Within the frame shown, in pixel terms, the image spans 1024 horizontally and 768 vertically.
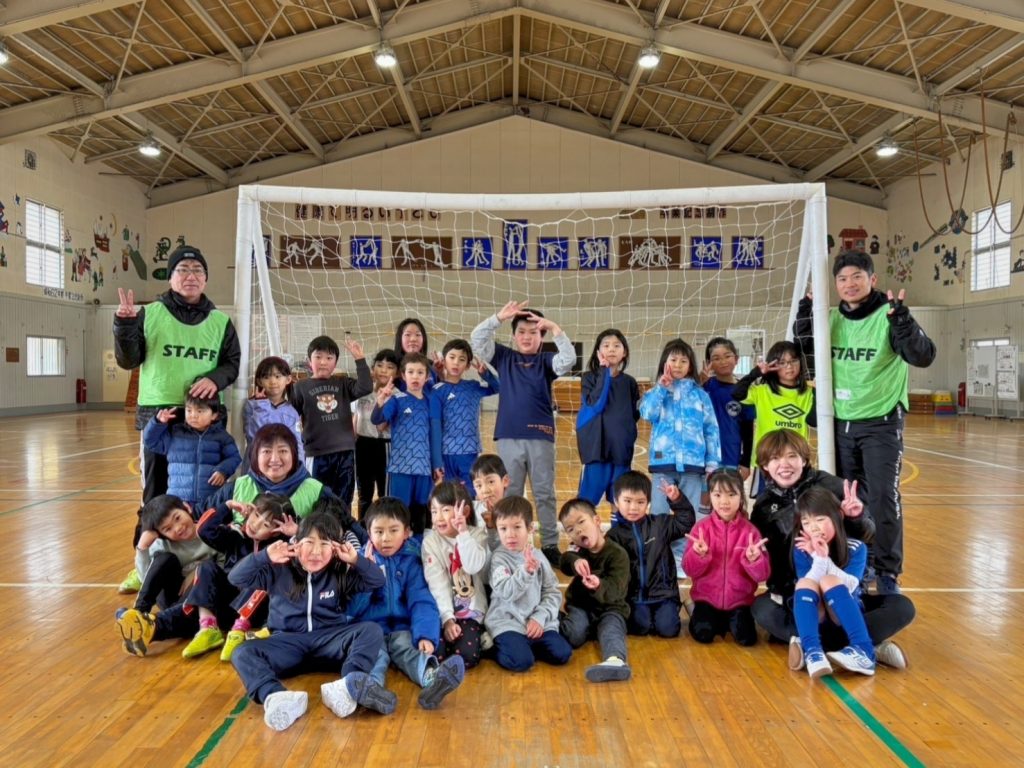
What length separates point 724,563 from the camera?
3.26 metres

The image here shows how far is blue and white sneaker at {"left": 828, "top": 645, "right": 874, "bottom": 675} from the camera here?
2789mm

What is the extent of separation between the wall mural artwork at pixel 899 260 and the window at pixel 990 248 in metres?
2.28

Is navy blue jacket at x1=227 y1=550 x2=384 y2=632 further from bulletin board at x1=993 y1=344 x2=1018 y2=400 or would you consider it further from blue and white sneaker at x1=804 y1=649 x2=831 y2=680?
bulletin board at x1=993 y1=344 x2=1018 y2=400

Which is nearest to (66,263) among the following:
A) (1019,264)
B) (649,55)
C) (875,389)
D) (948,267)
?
(649,55)

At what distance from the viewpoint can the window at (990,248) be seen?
619 inches

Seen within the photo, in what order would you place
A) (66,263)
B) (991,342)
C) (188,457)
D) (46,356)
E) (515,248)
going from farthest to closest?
1. (515,248)
2. (66,263)
3. (46,356)
4. (991,342)
5. (188,457)

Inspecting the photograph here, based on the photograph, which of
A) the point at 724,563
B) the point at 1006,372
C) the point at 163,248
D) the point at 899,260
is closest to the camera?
the point at 724,563

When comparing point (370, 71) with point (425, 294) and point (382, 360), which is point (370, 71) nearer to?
point (425, 294)

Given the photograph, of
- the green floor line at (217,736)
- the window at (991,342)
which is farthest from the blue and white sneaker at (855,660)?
the window at (991,342)

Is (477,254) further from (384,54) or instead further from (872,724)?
(872,724)

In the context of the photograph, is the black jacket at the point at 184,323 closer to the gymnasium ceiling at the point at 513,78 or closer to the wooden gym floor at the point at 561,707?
the wooden gym floor at the point at 561,707

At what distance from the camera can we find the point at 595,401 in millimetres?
4207

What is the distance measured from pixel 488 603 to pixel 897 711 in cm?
159

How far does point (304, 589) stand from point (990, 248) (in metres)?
18.3
